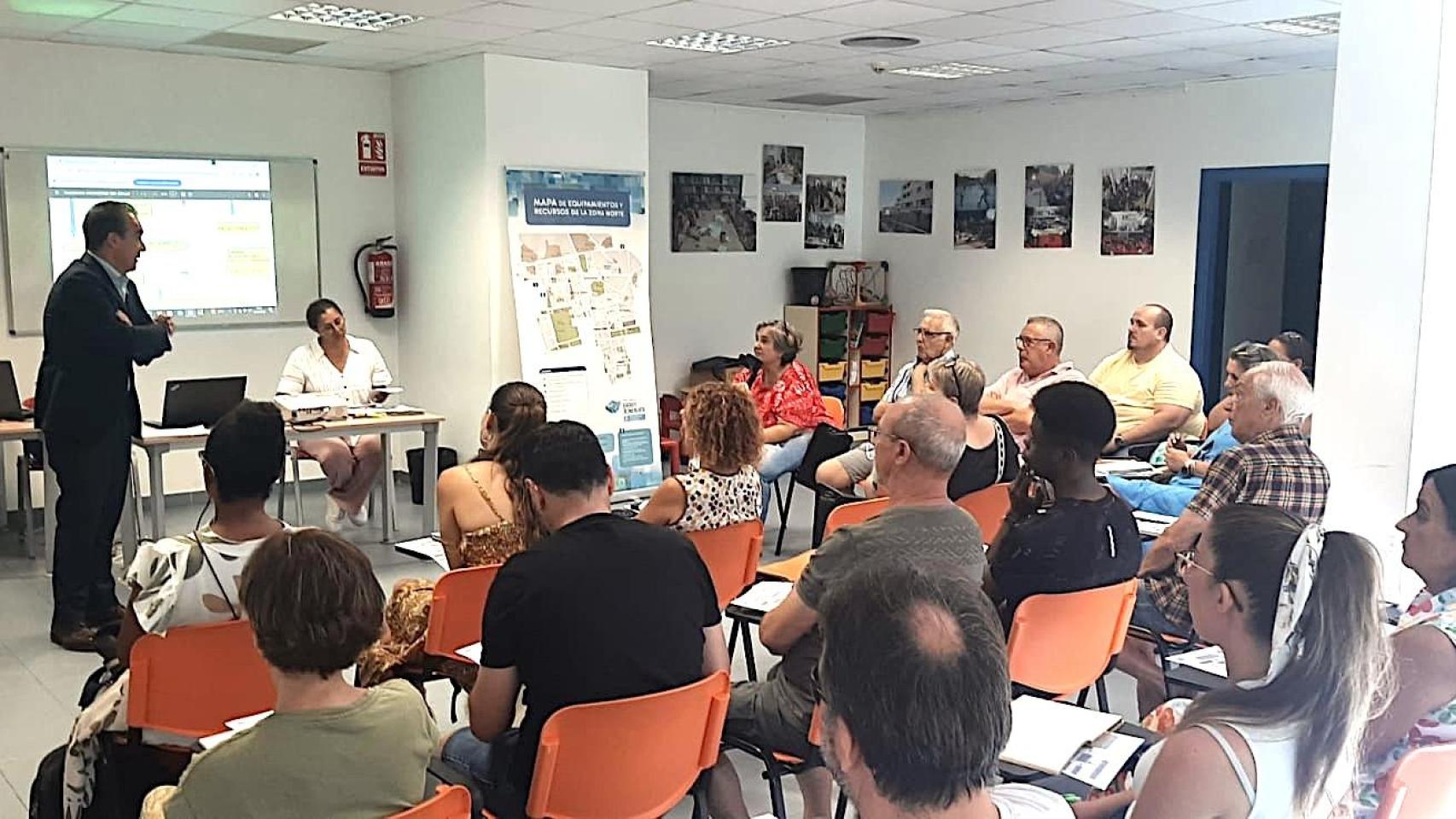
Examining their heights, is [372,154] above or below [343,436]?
above

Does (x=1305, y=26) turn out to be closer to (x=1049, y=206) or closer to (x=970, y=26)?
(x=970, y=26)

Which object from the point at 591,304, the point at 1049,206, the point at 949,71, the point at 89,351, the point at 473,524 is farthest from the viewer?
the point at 1049,206

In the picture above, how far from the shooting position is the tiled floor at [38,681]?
143 inches

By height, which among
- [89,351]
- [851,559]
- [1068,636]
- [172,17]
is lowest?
[1068,636]

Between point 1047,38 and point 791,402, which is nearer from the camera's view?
point 1047,38

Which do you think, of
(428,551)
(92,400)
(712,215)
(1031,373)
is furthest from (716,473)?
(712,215)

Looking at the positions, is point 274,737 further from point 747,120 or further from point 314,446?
point 747,120

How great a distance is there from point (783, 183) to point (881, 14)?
4.29 metres

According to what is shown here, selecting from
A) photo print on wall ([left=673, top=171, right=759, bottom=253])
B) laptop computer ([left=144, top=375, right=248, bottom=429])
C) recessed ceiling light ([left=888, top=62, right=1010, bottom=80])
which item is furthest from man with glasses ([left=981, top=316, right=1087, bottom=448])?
laptop computer ([left=144, top=375, right=248, bottom=429])

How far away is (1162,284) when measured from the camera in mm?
8664

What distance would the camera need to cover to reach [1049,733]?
2244mm

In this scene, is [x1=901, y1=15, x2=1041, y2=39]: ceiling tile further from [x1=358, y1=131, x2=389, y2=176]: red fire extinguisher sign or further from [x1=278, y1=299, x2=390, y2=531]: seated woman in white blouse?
[x1=358, y1=131, x2=389, y2=176]: red fire extinguisher sign

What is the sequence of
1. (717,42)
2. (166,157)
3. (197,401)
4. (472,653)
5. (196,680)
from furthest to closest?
(166,157) < (717,42) < (197,401) < (472,653) < (196,680)

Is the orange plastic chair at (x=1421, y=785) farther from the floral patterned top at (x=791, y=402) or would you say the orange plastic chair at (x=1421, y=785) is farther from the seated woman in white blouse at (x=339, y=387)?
the seated woman in white blouse at (x=339, y=387)
